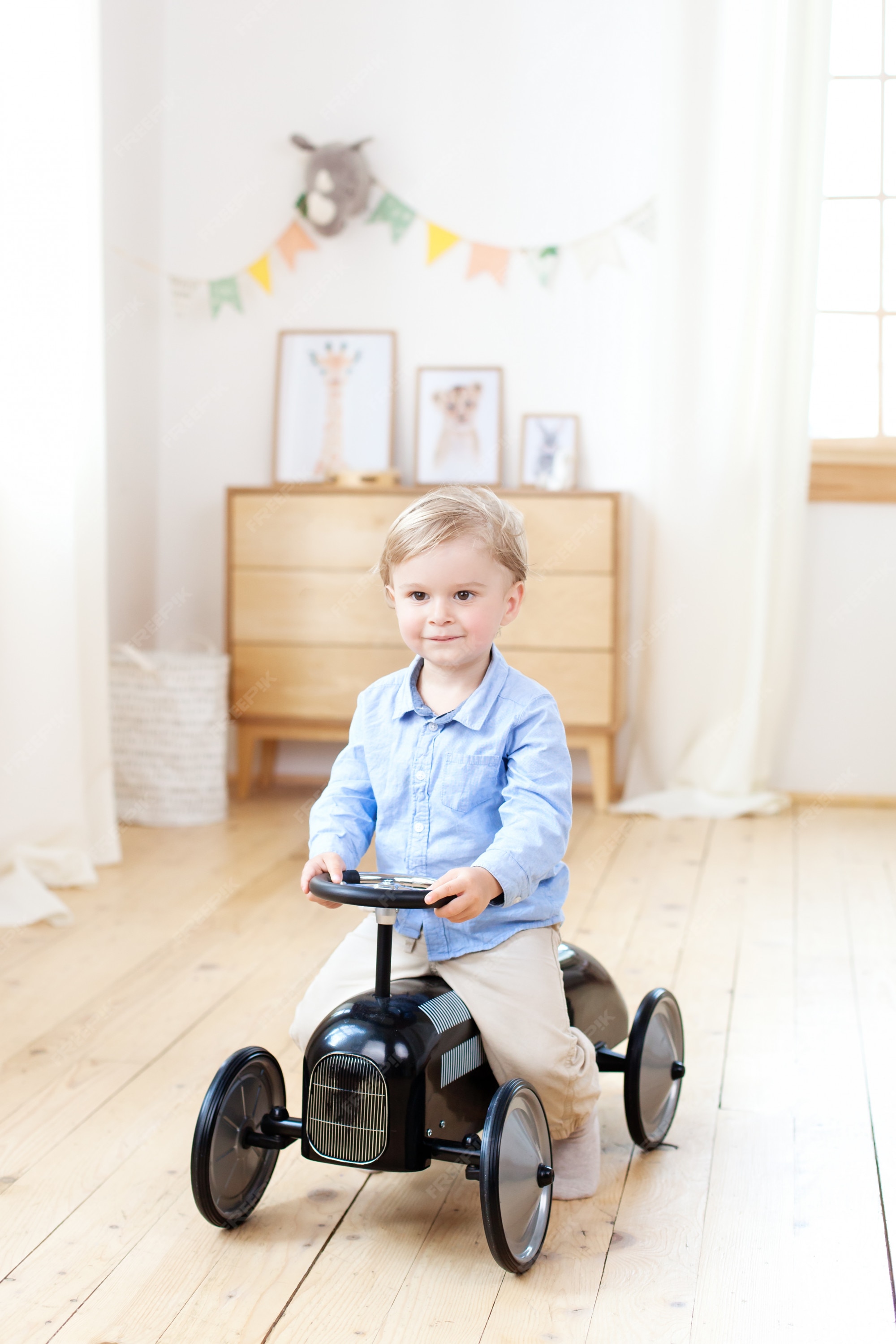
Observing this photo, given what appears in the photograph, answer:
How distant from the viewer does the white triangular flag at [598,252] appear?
3.58 meters

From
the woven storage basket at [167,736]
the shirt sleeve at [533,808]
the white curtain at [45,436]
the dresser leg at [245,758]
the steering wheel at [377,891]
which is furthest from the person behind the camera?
the dresser leg at [245,758]

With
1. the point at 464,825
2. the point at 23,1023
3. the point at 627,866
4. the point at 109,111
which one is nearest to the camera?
the point at 464,825

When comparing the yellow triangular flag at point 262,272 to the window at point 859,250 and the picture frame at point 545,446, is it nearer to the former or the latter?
the picture frame at point 545,446

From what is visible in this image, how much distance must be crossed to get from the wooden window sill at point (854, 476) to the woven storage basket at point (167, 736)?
1.69 meters

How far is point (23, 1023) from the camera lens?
1871mm

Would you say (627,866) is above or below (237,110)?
below

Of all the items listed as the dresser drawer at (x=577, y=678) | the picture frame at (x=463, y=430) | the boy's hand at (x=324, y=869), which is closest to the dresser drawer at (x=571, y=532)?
the dresser drawer at (x=577, y=678)

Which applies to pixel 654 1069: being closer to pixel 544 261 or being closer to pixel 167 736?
pixel 167 736

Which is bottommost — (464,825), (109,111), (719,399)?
(464,825)

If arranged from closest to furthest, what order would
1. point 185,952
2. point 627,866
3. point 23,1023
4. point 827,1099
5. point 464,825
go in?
point 464,825
point 827,1099
point 23,1023
point 185,952
point 627,866

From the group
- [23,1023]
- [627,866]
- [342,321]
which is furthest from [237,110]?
[23,1023]

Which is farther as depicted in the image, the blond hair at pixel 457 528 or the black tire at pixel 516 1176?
the blond hair at pixel 457 528

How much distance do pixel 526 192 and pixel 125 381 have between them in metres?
1.21

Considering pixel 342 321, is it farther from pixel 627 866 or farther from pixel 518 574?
pixel 518 574
